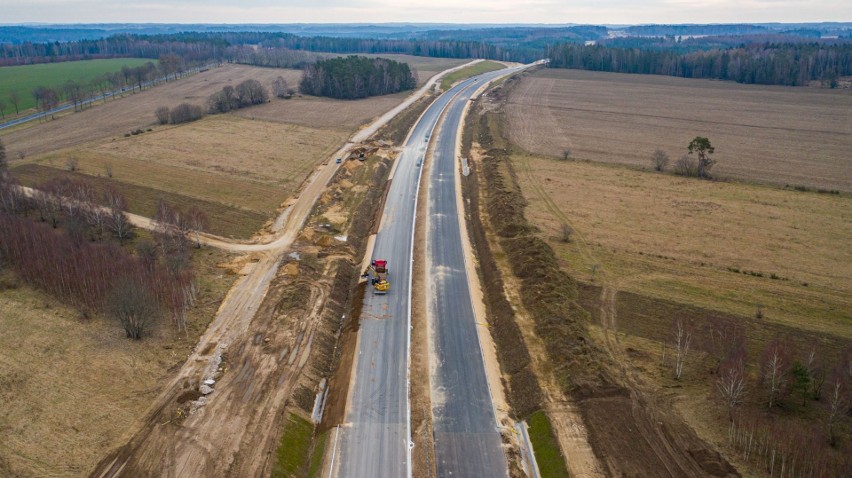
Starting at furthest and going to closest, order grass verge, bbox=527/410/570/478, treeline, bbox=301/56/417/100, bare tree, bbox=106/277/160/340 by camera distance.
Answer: treeline, bbox=301/56/417/100 → bare tree, bbox=106/277/160/340 → grass verge, bbox=527/410/570/478

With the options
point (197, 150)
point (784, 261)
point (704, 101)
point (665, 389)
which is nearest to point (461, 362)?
point (665, 389)

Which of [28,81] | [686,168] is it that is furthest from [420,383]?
[28,81]

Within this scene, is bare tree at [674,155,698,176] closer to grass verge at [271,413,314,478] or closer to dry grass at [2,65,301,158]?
grass verge at [271,413,314,478]

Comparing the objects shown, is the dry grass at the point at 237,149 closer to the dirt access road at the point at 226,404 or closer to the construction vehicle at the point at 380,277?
the construction vehicle at the point at 380,277

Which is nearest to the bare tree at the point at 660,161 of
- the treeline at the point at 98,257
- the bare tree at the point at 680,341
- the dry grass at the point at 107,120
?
the bare tree at the point at 680,341

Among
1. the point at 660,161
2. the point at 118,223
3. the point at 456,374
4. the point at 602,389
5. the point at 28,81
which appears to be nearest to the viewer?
the point at 602,389

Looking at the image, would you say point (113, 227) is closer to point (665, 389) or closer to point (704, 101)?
point (665, 389)

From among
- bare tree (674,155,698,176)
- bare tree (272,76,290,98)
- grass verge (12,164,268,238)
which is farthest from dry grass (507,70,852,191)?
bare tree (272,76,290,98)

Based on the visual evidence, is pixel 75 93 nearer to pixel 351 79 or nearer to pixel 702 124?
pixel 351 79
